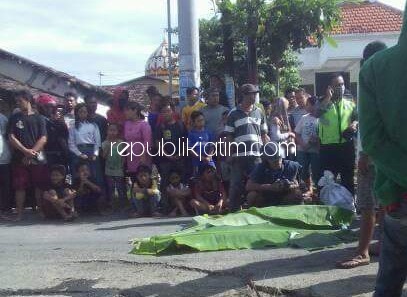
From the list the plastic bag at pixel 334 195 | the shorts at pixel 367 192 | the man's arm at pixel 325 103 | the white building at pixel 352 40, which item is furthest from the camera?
the white building at pixel 352 40

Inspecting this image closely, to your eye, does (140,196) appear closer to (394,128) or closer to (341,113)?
(341,113)

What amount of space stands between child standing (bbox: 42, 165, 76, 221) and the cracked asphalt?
6.26 feet

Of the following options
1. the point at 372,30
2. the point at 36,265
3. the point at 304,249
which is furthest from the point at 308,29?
the point at 372,30

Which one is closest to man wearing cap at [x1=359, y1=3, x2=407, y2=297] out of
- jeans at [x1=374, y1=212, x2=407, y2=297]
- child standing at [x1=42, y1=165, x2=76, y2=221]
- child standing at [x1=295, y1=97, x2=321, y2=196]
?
jeans at [x1=374, y1=212, x2=407, y2=297]

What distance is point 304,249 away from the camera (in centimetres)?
652

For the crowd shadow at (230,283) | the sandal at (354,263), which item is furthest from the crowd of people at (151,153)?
the sandal at (354,263)

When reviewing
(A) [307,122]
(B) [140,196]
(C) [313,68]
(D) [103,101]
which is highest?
(C) [313,68]

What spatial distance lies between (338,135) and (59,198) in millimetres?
4328

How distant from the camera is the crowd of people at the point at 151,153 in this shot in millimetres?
9016

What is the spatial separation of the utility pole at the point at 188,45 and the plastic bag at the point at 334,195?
3533 millimetres

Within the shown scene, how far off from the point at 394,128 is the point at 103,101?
17320 mm

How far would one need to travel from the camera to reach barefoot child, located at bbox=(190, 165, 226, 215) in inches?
372

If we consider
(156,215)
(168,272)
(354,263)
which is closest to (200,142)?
(156,215)

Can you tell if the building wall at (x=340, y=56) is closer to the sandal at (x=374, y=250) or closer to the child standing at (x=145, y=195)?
the child standing at (x=145, y=195)
